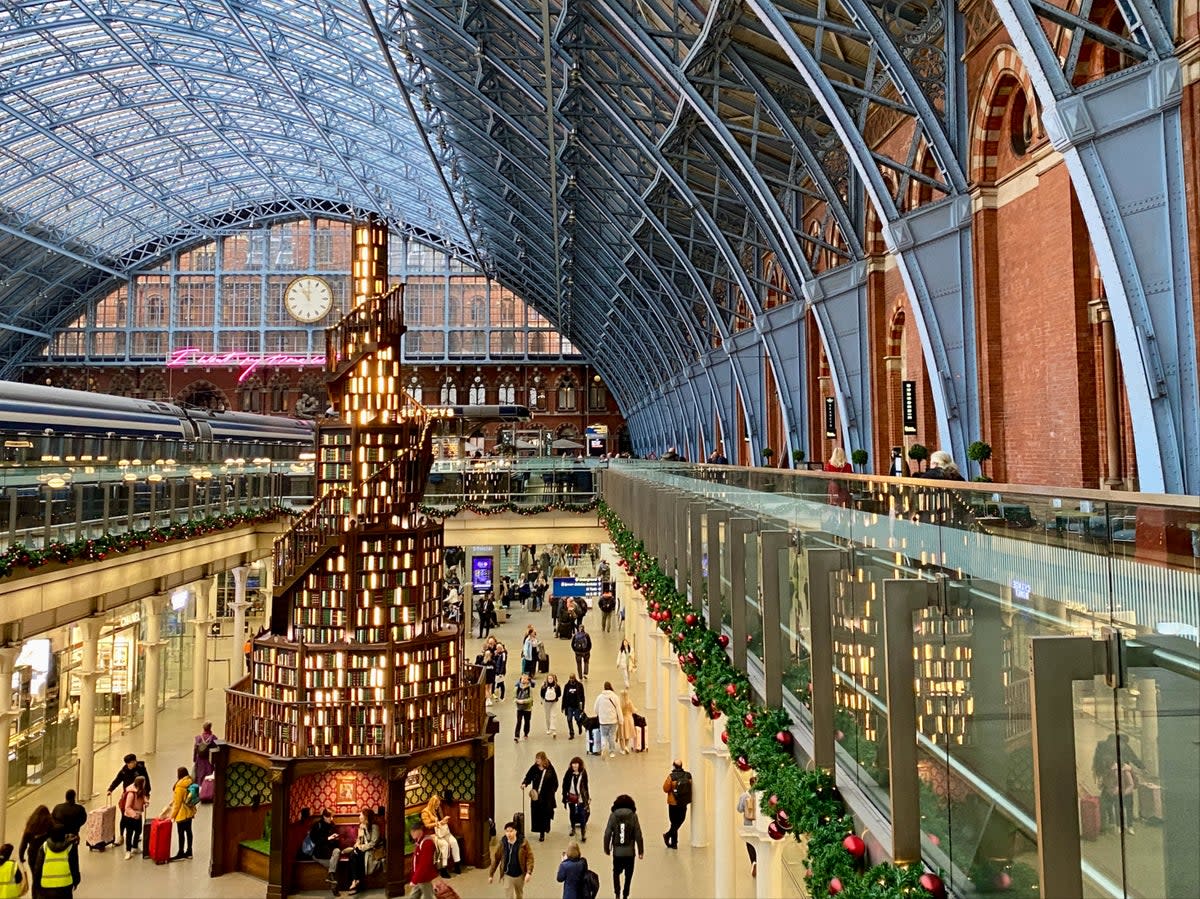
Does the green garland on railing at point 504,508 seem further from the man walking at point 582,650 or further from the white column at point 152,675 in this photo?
the white column at point 152,675

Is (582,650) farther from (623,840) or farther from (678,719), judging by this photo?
(623,840)

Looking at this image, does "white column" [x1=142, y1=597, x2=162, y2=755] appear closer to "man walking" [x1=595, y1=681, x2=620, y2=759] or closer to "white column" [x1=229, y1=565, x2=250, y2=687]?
"white column" [x1=229, y1=565, x2=250, y2=687]

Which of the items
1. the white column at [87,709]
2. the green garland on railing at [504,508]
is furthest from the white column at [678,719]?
the green garland on railing at [504,508]

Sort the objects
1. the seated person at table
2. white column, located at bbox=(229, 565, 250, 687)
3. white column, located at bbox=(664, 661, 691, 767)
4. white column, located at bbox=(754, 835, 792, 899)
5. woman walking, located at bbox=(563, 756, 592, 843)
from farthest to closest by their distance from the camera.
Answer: white column, located at bbox=(229, 565, 250, 687) < white column, located at bbox=(664, 661, 691, 767) < woman walking, located at bbox=(563, 756, 592, 843) < the seated person at table < white column, located at bbox=(754, 835, 792, 899)

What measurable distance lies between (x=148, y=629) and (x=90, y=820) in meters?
6.58

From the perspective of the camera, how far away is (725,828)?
1163 centimetres

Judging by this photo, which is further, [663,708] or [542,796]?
[663,708]

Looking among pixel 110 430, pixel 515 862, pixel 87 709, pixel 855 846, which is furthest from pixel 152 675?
pixel 855 846

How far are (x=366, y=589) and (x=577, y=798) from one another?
187 inches

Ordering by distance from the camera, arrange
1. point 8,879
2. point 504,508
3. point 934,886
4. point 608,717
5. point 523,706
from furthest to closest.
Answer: point 504,508 → point 523,706 → point 608,717 → point 8,879 → point 934,886

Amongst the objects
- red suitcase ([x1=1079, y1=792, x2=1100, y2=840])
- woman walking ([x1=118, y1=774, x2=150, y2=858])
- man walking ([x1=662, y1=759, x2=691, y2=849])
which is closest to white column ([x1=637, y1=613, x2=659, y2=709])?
man walking ([x1=662, y1=759, x2=691, y2=849])

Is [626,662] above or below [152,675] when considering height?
below

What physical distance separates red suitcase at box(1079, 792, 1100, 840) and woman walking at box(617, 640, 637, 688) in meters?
23.2

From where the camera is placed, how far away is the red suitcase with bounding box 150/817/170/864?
14.2 metres
